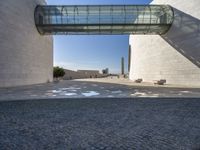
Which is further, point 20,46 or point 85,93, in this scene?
point 20,46

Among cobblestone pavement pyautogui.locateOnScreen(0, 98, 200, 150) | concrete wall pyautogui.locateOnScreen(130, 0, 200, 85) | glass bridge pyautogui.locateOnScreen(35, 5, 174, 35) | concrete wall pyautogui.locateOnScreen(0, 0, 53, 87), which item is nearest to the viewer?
cobblestone pavement pyautogui.locateOnScreen(0, 98, 200, 150)

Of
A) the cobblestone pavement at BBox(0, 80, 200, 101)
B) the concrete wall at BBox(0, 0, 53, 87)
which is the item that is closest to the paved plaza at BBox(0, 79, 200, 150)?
the cobblestone pavement at BBox(0, 80, 200, 101)

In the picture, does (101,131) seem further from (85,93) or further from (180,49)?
(180,49)

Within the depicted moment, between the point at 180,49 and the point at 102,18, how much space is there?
10.7 m

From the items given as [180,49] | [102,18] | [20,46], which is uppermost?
[102,18]

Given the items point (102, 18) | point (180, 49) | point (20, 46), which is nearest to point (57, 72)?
point (102, 18)

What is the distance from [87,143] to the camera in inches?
170

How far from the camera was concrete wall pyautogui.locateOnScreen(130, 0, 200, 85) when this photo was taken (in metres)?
23.5

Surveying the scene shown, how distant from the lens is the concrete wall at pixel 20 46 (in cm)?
1970

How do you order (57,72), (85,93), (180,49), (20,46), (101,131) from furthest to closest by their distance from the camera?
(57,72)
(180,49)
(20,46)
(85,93)
(101,131)

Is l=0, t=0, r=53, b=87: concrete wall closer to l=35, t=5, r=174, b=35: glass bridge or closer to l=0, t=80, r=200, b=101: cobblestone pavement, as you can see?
l=35, t=5, r=174, b=35: glass bridge

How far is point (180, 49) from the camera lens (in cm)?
2600

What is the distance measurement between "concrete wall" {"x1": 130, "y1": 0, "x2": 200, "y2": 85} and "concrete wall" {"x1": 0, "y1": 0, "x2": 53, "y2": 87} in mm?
17049

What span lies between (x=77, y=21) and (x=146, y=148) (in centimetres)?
2571
